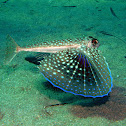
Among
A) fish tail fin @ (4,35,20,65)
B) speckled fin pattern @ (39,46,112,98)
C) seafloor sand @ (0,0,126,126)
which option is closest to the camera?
speckled fin pattern @ (39,46,112,98)

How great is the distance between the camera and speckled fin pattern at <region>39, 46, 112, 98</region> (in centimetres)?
263

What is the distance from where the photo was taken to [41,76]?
4.01 metres

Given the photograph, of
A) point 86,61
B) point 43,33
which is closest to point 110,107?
point 86,61

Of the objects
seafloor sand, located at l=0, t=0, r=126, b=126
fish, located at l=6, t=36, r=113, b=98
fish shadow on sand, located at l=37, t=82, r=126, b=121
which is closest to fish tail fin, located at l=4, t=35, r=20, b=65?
fish, located at l=6, t=36, r=113, b=98

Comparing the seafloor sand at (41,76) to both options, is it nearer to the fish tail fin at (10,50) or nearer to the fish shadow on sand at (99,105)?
the fish shadow on sand at (99,105)

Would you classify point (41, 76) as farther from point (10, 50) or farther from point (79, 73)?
point (79, 73)

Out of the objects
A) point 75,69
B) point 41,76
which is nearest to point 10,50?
point 41,76

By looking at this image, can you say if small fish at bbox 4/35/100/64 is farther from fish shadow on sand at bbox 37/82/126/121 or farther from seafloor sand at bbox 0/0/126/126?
fish shadow on sand at bbox 37/82/126/121

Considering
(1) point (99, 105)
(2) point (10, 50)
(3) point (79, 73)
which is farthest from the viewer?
(2) point (10, 50)

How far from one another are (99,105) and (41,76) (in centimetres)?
183

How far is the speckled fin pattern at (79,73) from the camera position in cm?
263

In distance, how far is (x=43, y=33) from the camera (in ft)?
19.6

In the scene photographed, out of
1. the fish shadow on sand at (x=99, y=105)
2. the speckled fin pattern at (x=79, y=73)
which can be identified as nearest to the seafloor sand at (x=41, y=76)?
the fish shadow on sand at (x=99, y=105)

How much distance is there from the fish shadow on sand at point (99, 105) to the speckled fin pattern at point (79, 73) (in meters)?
0.43
